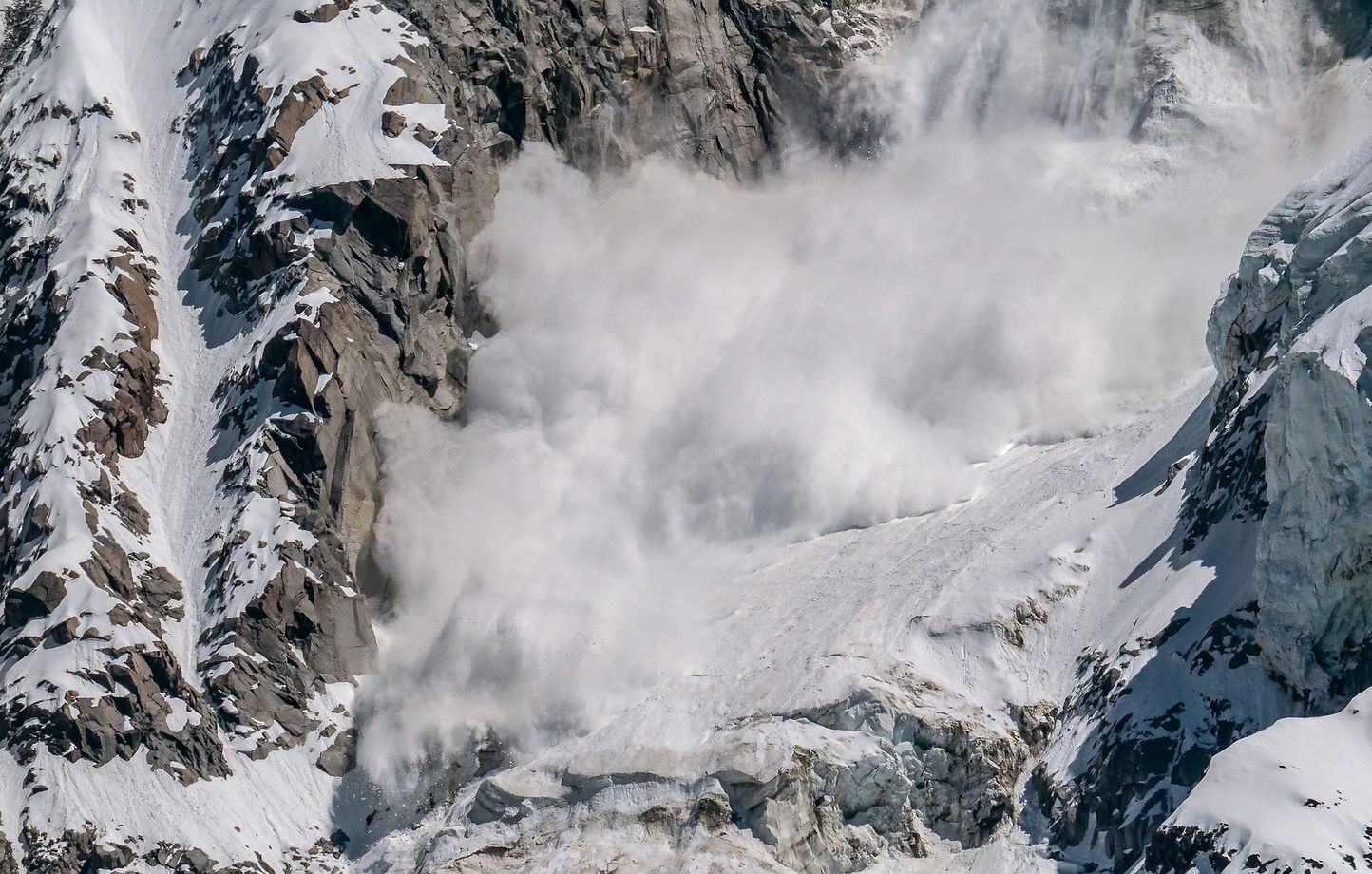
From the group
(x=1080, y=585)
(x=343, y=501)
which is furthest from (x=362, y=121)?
(x=1080, y=585)

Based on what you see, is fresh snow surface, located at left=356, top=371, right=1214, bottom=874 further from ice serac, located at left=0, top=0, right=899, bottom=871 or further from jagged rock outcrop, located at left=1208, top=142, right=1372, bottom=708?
ice serac, located at left=0, top=0, right=899, bottom=871

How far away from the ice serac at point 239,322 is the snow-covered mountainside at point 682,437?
384 mm

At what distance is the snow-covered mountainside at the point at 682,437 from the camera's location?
115188 mm

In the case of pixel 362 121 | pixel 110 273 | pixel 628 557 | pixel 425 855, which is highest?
pixel 362 121

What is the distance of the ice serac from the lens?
133 metres

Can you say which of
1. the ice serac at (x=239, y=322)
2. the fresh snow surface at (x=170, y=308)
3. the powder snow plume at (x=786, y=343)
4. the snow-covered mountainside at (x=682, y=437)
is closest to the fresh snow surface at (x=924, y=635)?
the snow-covered mountainside at (x=682, y=437)

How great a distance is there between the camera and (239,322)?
6058 inches

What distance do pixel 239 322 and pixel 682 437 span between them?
3416 cm

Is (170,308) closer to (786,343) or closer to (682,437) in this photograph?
(682,437)

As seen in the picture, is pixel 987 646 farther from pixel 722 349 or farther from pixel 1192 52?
pixel 1192 52

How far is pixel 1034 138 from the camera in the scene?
176 metres

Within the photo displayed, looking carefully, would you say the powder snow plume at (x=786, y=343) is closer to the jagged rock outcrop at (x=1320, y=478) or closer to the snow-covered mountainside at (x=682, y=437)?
the snow-covered mountainside at (x=682, y=437)

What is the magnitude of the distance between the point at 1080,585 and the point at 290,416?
56705 millimetres

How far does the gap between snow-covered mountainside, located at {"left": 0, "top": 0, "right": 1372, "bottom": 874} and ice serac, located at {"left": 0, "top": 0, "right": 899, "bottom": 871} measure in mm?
384
